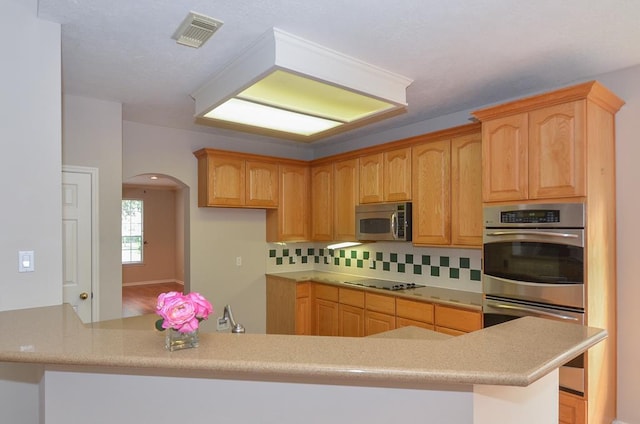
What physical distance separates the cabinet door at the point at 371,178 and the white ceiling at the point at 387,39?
109 cm

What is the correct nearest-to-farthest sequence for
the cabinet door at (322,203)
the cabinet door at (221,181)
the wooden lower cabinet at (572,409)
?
the wooden lower cabinet at (572,409), the cabinet door at (221,181), the cabinet door at (322,203)

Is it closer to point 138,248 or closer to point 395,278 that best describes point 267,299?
point 395,278

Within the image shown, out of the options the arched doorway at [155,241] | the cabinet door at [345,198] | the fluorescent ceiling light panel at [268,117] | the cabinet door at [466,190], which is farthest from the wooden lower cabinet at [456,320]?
the arched doorway at [155,241]

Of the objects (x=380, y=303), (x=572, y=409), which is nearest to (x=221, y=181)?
(x=380, y=303)

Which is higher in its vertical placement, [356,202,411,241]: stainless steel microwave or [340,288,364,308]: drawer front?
[356,202,411,241]: stainless steel microwave

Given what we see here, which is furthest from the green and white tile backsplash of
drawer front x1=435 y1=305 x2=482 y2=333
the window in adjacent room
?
the window in adjacent room

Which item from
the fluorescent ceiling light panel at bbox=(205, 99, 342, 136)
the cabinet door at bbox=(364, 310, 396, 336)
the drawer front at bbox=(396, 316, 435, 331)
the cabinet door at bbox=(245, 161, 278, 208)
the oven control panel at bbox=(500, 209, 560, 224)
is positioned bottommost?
the cabinet door at bbox=(364, 310, 396, 336)

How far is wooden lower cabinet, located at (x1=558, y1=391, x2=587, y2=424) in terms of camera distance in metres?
2.44

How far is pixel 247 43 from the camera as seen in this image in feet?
7.55

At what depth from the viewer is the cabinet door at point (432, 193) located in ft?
11.6

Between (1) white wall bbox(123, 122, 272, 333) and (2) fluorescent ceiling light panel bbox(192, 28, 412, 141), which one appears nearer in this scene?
(2) fluorescent ceiling light panel bbox(192, 28, 412, 141)

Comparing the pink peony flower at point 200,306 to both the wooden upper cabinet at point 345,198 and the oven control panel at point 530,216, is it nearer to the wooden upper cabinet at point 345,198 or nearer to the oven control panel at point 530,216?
the oven control panel at point 530,216

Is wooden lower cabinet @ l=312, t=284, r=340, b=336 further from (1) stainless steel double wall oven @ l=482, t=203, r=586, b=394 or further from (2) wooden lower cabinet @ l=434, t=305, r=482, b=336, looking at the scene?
(1) stainless steel double wall oven @ l=482, t=203, r=586, b=394

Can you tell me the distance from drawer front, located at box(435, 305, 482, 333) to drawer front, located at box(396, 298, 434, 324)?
79 mm
